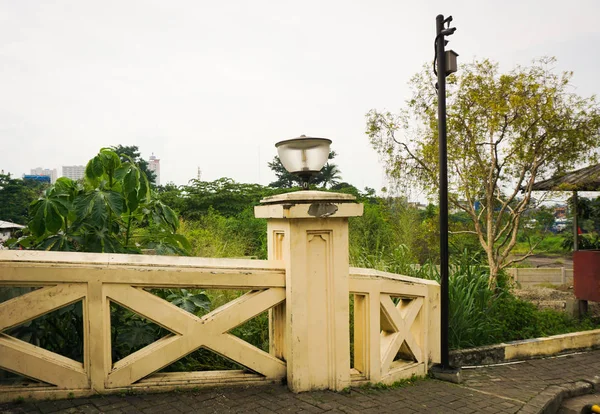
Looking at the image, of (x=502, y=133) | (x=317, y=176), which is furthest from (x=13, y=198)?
(x=502, y=133)

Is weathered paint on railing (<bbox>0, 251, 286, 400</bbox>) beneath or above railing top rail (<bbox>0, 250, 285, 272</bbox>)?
beneath

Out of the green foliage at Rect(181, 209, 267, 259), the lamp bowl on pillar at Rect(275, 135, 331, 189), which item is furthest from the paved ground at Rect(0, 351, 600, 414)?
the green foliage at Rect(181, 209, 267, 259)

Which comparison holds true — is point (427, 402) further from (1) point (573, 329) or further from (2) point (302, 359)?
(1) point (573, 329)

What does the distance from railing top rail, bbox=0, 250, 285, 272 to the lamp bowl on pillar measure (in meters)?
0.78

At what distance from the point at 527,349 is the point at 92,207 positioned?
5.55 meters

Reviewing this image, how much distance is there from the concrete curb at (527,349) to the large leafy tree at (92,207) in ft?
12.9

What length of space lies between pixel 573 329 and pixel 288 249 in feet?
19.5

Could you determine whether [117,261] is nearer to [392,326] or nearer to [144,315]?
[144,315]

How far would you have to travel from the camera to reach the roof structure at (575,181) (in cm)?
818

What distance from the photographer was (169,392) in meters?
3.17

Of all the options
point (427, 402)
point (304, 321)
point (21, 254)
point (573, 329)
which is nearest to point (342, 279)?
point (304, 321)

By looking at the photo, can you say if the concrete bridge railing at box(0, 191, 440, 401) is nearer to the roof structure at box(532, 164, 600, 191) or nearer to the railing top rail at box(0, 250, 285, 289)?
the railing top rail at box(0, 250, 285, 289)

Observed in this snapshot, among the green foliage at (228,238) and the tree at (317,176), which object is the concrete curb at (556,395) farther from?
the tree at (317,176)

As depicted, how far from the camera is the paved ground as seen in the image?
2.88m
